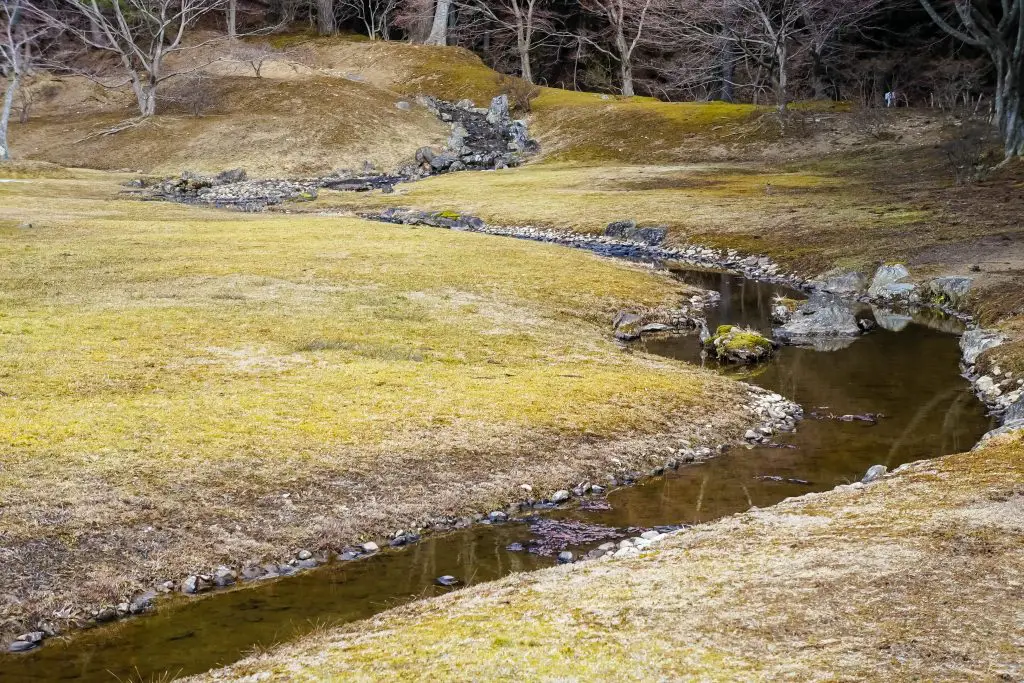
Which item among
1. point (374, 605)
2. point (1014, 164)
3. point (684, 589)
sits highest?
point (1014, 164)

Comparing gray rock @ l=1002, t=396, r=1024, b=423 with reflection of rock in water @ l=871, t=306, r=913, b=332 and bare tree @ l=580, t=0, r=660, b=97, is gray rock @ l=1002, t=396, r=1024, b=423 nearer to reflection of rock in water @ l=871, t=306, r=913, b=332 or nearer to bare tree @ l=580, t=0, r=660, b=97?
reflection of rock in water @ l=871, t=306, r=913, b=332

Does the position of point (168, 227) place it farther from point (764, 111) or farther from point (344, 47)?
point (344, 47)

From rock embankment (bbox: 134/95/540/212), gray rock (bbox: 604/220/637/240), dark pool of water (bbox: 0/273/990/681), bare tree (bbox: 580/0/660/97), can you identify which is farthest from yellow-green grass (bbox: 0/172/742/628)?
bare tree (bbox: 580/0/660/97)

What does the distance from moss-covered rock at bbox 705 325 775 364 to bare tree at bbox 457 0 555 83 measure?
5812 cm

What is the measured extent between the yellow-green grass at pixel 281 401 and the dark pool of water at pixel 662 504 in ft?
2.75

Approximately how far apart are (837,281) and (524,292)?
11660mm

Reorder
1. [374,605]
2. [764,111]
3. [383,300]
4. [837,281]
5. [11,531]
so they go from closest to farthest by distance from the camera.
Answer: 1. [374,605]
2. [11,531]
3. [383,300]
4. [837,281]
5. [764,111]

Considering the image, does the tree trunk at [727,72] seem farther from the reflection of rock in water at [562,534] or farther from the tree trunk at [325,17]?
the reflection of rock in water at [562,534]

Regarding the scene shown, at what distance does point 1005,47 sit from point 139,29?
71859 millimetres

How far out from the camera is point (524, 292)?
1112 inches

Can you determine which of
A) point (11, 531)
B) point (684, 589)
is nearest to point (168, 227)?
point (11, 531)

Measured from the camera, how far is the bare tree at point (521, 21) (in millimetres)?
79500

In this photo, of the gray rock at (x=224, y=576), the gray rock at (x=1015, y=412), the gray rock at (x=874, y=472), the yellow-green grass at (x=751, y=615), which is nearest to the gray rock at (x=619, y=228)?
the gray rock at (x=1015, y=412)

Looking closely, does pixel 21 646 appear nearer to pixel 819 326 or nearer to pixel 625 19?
pixel 819 326
